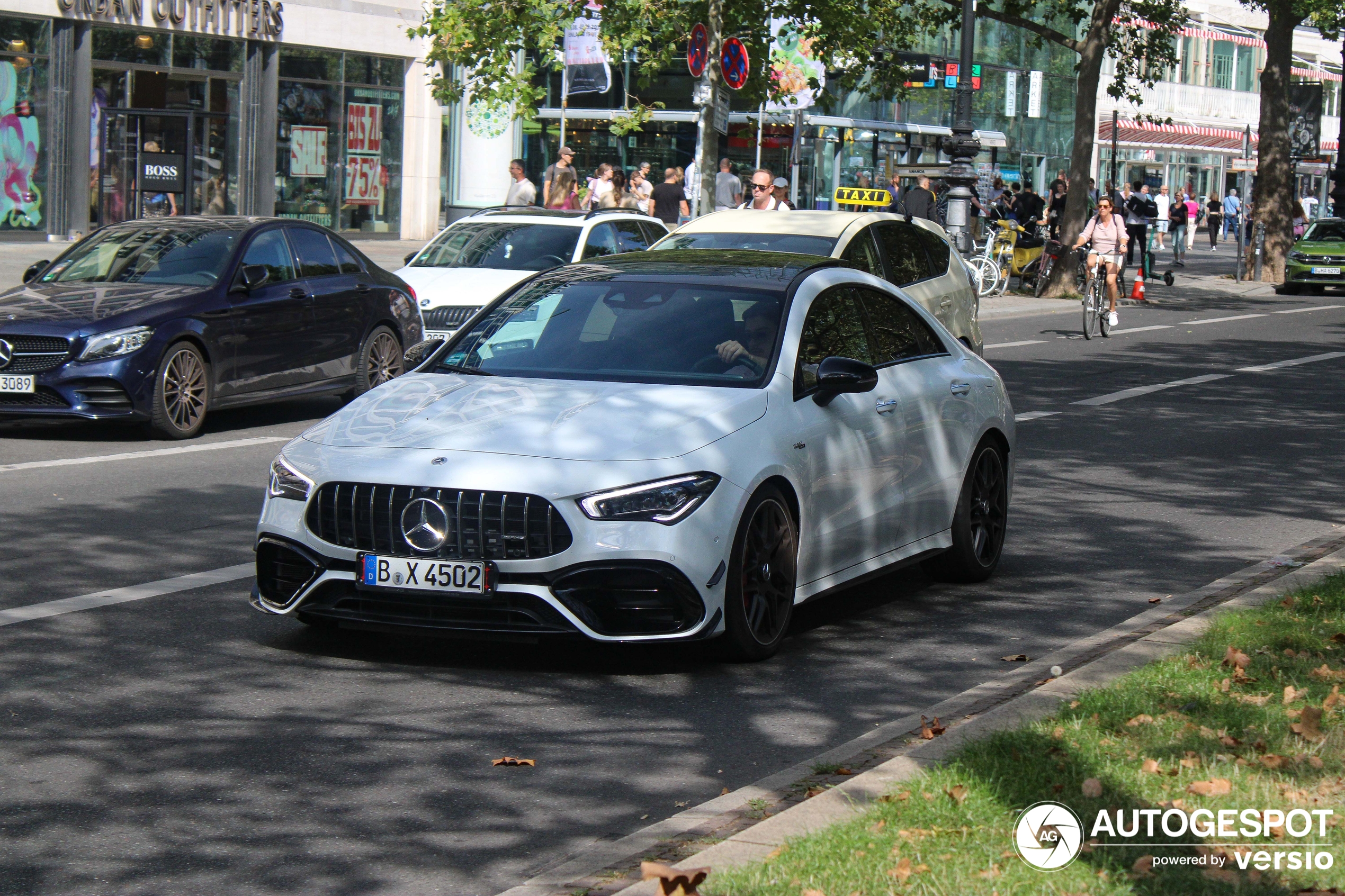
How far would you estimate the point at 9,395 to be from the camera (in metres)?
12.7

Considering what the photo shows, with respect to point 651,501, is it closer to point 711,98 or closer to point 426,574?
point 426,574

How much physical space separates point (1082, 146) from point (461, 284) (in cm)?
1824

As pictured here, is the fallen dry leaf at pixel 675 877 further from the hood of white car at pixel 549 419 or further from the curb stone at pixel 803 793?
the hood of white car at pixel 549 419

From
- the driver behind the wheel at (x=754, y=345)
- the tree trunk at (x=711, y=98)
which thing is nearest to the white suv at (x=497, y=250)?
the tree trunk at (x=711, y=98)

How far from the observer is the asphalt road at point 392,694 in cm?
491

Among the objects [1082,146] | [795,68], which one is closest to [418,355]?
[1082,146]

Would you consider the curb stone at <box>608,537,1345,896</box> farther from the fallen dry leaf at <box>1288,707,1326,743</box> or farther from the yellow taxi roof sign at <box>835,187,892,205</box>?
the yellow taxi roof sign at <box>835,187,892,205</box>

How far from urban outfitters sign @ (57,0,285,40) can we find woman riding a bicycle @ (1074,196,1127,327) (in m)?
17.1

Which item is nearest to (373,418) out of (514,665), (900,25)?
(514,665)

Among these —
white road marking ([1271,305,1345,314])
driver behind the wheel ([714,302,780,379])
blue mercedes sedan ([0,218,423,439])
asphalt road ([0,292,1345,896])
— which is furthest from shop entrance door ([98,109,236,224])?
driver behind the wheel ([714,302,780,379])

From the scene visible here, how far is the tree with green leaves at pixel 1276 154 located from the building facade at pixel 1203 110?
96.8 feet

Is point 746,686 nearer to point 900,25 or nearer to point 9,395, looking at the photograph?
point 9,395

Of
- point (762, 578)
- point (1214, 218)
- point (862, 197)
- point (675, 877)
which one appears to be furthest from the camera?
point (1214, 218)

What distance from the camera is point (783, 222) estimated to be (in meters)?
14.7
